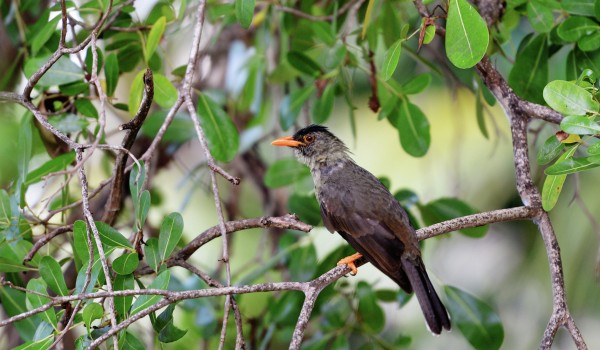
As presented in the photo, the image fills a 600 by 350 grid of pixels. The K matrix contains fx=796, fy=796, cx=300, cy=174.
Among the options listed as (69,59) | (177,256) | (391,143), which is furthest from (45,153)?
(391,143)

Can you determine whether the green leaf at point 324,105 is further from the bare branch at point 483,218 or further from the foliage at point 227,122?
the bare branch at point 483,218

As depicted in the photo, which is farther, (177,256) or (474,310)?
(474,310)

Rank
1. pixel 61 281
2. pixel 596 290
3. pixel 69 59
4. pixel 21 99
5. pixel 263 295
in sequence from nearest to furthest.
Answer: pixel 61 281 < pixel 21 99 < pixel 69 59 < pixel 596 290 < pixel 263 295

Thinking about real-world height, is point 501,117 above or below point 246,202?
above

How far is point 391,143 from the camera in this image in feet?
22.5

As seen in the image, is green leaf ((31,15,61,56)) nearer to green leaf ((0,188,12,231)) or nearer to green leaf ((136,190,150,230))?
green leaf ((0,188,12,231))

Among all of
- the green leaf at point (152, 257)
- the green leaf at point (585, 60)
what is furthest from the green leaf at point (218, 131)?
the green leaf at point (585, 60)

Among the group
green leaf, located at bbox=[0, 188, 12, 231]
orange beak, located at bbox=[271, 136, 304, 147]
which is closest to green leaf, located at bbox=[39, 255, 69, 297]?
green leaf, located at bbox=[0, 188, 12, 231]

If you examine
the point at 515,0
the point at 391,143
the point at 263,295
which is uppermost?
the point at 515,0

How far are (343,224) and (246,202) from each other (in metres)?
2.90

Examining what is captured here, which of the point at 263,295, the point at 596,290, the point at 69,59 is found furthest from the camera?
the point at 263,295

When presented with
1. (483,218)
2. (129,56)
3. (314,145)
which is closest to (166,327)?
(483,218)

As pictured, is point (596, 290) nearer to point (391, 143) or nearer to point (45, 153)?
point (391, 143)

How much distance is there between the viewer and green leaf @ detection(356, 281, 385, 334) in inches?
189
